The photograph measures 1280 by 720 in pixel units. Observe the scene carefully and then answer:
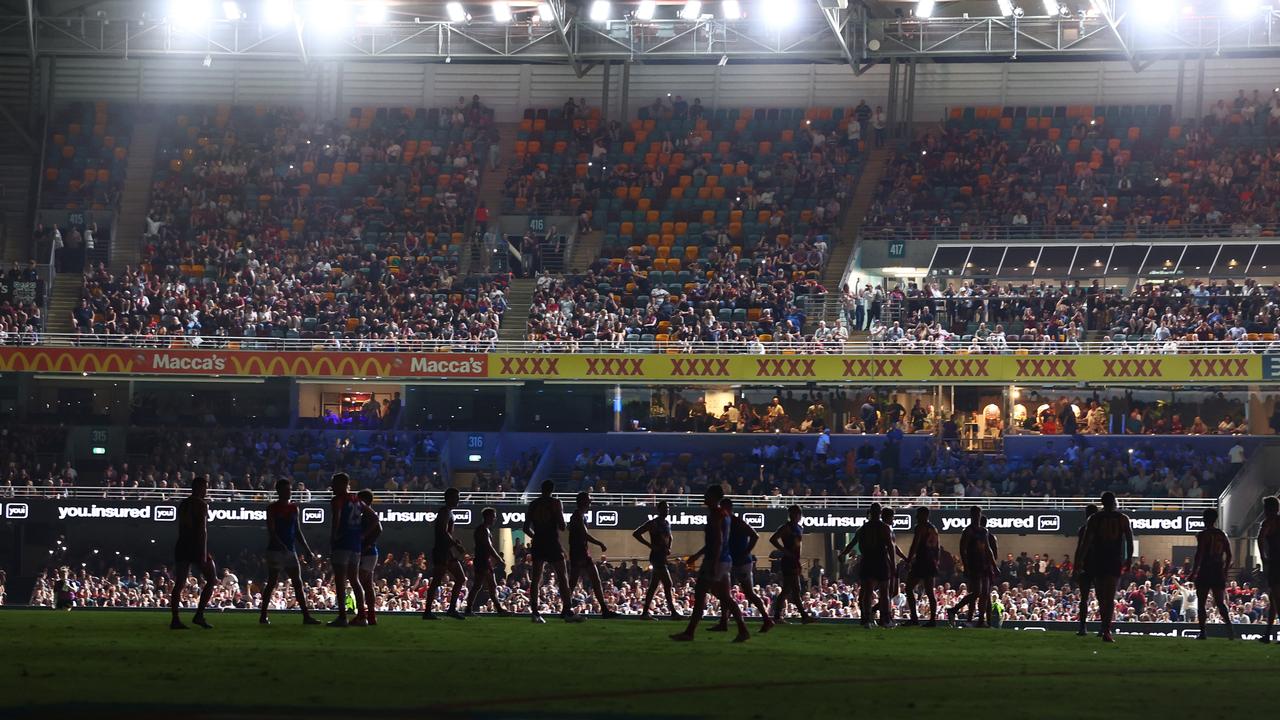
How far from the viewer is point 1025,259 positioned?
46.0 m

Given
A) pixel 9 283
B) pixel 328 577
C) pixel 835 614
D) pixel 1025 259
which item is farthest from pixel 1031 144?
pixel 9 283

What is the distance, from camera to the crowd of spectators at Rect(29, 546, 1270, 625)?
3316 centimetres

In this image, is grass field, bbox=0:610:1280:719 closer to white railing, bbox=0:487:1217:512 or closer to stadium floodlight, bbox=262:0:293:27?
white railing, bbox=0:487:1217:512

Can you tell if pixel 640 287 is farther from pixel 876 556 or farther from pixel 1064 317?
pixel 876 556

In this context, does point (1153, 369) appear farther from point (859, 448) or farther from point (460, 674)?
point (460, 674)

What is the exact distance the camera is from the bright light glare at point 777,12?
47.0m

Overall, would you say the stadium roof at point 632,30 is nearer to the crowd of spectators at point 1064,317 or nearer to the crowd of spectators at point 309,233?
the crowd of spectators at point 309,233

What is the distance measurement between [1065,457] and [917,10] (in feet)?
45.3

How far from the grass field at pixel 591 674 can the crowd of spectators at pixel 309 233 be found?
83.3ft

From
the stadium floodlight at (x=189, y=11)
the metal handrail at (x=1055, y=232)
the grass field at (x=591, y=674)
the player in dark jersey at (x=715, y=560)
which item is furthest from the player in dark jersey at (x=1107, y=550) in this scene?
the stadium floodlight at (x=189, y=11)

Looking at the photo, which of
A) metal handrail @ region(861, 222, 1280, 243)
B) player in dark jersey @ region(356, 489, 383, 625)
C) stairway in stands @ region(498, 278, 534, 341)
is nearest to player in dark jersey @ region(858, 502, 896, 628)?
player in dark jersey @ region(356, 489, 383, 625)

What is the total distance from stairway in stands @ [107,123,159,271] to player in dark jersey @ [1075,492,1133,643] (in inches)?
1402

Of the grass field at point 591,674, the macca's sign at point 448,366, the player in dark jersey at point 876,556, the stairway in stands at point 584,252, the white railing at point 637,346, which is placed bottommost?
the grass field at point 591,674

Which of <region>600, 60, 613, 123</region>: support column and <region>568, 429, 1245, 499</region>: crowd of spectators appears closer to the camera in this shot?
<region>568, 429, 1245, 499</region>: crowd of spectators
